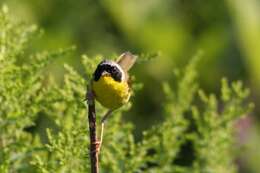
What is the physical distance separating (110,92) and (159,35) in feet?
12.8

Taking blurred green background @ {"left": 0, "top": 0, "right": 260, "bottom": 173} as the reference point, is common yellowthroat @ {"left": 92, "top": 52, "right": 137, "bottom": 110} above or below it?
below

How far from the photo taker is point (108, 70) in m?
1.73

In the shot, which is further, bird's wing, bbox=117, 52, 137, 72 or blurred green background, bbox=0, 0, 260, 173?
blurred green background, bbox=0, 0, 260, 173

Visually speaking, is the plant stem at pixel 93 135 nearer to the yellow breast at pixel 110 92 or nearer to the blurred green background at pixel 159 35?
the yellow breast at pixel 110 92

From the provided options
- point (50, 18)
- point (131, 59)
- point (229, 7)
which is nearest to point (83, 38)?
point (50, 18)

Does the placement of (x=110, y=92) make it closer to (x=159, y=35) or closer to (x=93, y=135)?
(x=93, y=135)

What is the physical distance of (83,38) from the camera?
5.54 m

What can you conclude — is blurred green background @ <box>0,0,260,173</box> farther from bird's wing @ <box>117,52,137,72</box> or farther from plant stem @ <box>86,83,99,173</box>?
plant stem @ <box>86,83,99,173</box>

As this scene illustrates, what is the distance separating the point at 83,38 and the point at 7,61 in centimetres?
334

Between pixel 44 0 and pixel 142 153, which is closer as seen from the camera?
pixel 142 153

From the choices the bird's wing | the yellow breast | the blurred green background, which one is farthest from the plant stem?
the blurred green background

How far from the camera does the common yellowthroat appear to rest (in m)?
1.72

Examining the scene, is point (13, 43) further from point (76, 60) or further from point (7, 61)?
point (76, 60)

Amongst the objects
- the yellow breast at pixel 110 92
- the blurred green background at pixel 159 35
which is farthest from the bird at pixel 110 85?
the blurred green background at pixel 159 35
